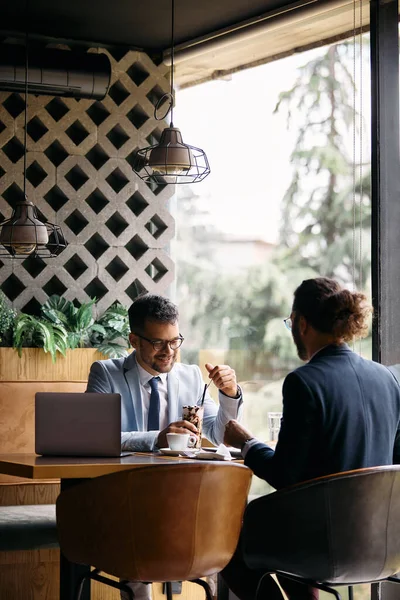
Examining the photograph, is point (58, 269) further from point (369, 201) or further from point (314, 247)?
point (369, 201)

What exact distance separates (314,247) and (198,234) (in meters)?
0.91

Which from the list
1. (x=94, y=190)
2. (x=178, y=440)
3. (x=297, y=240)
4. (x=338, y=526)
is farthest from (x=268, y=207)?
(x=338, y=526)

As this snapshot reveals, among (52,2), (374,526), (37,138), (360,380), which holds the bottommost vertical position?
(374,526)

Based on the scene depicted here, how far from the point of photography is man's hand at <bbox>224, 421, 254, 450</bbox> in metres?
2.59

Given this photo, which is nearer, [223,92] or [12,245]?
[12,245]

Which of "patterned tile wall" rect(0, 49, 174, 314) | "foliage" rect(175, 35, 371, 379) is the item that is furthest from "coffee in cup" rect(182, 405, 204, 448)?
"patterned tile wall" rect(0, 49, 174, 314)

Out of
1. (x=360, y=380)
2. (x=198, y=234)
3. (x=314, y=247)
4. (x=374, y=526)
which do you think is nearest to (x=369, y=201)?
(x=314, y=247)

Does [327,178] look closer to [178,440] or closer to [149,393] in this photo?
[149,393]

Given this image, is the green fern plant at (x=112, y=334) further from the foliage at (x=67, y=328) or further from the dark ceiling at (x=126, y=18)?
the dark ceiling at (x=126, y=18)

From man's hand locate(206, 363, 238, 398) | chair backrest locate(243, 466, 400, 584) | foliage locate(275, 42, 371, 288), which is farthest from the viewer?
foliage locate(275, 42, 371, 288)

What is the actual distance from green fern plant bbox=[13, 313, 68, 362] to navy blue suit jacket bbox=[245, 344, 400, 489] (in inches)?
87.2

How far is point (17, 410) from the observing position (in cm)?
440

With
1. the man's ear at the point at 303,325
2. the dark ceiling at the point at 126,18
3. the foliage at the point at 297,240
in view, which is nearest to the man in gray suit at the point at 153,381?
the man's ear at the point at 303,325

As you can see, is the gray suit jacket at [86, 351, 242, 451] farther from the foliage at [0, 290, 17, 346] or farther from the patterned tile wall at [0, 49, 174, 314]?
the patterned tile wall at [0, 49, 174, 314]
